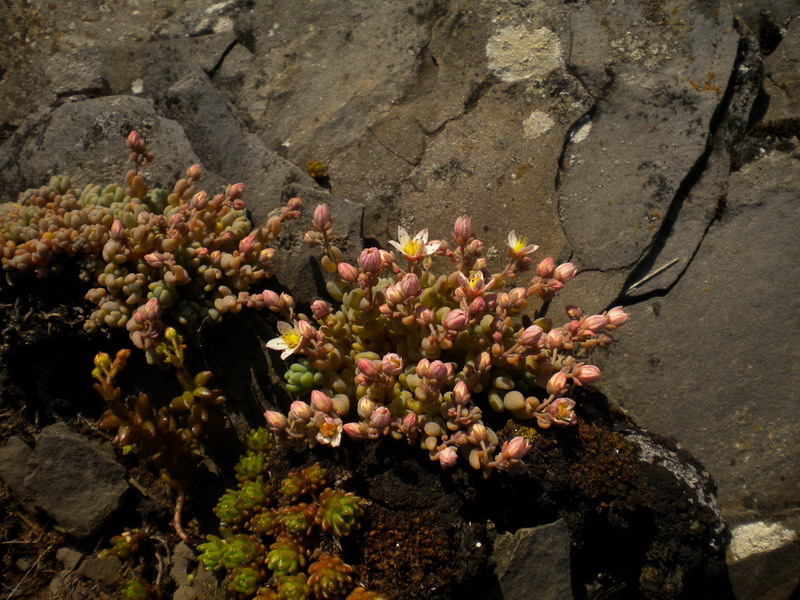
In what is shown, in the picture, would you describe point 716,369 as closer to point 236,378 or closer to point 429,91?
point 429,91

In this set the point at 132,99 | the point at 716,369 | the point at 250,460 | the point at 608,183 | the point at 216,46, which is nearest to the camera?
the point at 250,460

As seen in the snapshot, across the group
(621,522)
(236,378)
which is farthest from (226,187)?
(621,522)

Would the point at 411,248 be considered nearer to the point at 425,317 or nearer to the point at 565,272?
the point at 425,317

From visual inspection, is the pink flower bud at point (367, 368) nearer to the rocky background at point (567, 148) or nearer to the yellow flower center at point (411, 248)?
the yellow flower center at point (411, 248)

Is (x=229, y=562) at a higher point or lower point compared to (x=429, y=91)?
lower

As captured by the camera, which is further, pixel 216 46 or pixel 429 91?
pixel 216 46

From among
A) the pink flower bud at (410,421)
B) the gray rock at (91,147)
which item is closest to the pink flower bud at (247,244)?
the gray rock at (91,147)

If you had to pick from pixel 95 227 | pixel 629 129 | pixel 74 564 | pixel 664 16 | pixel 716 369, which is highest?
pixel 664 16
